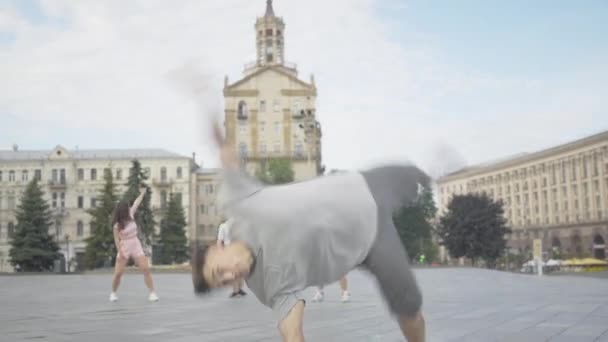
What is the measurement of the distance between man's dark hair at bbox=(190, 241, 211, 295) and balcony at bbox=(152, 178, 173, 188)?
82.9 metres

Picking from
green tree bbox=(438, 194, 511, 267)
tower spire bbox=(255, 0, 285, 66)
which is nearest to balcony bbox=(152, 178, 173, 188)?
tower spire bbox=(255, 0, 285, 66)

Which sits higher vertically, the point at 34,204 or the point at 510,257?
the point at 34,204

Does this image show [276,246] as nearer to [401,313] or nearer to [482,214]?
[401,313]

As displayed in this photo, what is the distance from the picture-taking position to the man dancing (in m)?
3.22

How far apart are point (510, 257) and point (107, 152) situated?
5400 centimetres

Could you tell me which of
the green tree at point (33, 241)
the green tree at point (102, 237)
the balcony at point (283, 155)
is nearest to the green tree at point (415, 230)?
the balcony at point (283, 155)

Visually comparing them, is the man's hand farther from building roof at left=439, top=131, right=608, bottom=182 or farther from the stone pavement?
building roof at left=439, top=131, right=608, bottom=182

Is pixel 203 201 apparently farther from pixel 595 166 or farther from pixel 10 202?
pixel 595 166

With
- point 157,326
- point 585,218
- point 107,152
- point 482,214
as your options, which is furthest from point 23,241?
point 585,218

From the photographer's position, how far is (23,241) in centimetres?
5456

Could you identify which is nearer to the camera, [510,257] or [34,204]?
[34,204]

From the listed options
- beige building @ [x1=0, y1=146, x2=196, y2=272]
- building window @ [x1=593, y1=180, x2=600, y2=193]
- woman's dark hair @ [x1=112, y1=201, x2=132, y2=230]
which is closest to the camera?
woman's dark hair @ [x1=112, y1=201, x2=132, y2=230]

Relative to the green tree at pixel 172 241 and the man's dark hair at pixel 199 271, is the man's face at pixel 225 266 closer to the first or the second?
the man's dark hair at pixel 199 271

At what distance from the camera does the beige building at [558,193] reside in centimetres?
8488
